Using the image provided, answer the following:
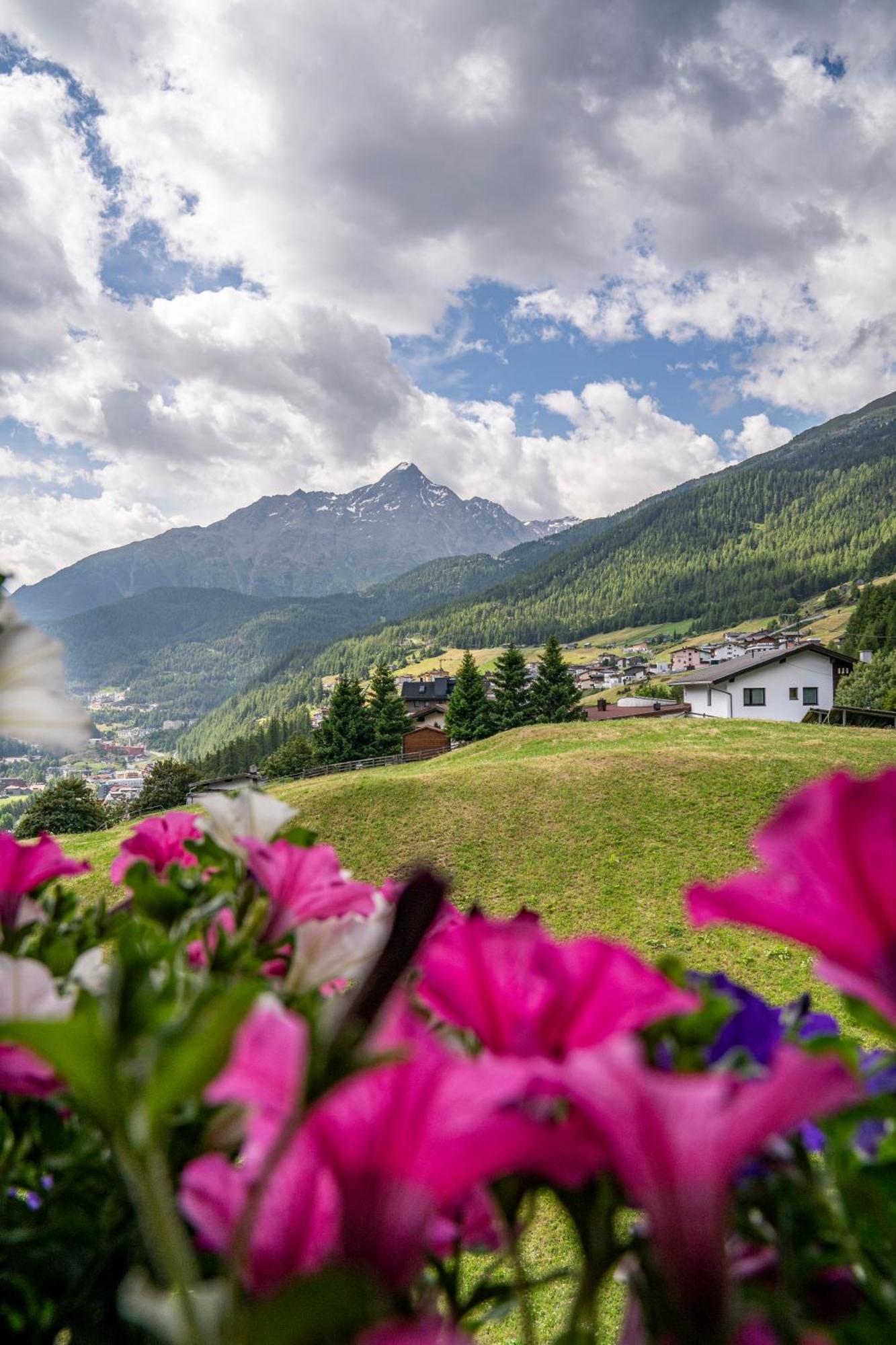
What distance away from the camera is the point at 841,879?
36 centimetres

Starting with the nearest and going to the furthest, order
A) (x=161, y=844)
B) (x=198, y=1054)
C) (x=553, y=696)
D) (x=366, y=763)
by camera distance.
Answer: (x=198, y=1054)
(x=161, y=844)
(x=366, y=763)
(x=553, y=696)

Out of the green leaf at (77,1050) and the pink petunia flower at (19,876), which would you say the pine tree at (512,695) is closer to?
the pink petunia flower at (19,876)

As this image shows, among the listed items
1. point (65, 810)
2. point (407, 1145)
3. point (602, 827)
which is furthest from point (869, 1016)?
point (65, 810)

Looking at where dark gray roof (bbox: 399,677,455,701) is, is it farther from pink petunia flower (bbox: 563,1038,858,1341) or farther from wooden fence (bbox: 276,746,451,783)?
pink petunia flower (bbox: 563,1038,858,1341)

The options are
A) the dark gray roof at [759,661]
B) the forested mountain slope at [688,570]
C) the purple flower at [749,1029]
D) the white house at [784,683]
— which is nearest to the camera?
the purple flower at [749,1029]

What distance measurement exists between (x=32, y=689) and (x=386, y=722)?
40447mm

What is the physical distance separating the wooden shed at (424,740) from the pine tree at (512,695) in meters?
3.36

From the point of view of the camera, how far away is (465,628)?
14275 centimetres

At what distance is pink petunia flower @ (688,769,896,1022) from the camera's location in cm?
35

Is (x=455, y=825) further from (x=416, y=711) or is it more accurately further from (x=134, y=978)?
(x=416, y=711)

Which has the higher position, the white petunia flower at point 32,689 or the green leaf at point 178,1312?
the white petunia flower at point 32,689

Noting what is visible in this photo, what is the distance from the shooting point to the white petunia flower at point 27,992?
515mm

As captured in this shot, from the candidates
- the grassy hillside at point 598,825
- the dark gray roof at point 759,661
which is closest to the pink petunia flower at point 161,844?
the grassy hillside at point 598,825

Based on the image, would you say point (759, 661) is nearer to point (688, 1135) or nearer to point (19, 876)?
point (19, 876)
